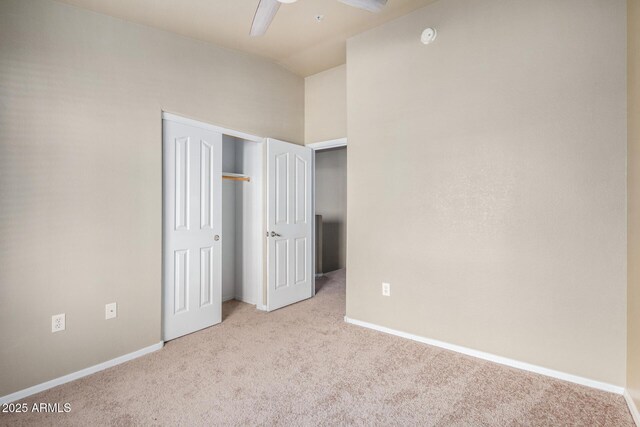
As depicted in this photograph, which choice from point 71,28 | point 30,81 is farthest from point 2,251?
point 71,28

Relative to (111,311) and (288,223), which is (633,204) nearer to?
(288,223)

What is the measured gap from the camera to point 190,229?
2.92 meters

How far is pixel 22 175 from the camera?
1.98 m

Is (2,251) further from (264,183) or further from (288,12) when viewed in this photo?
(288,12)

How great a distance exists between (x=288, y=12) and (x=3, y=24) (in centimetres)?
187

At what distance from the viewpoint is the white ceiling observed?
93.4 inches

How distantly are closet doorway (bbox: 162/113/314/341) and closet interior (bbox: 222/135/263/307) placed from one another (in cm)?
1

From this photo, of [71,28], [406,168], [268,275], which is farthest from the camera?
[268,275]

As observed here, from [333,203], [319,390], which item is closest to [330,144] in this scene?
[333,203]

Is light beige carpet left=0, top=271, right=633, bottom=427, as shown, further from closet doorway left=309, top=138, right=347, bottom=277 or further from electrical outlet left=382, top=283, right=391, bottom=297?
closet doorway left=309, top=138, right=347, bottom=277

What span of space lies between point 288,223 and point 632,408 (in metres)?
3.04

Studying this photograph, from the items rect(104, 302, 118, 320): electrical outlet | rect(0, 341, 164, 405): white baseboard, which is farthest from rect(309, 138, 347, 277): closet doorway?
rect(104, 302, 118, 320): electrical outlet

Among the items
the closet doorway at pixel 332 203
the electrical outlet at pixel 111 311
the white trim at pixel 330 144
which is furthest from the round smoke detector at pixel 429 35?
the electrical outlet at pixel 111 311

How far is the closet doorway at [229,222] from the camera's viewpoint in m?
2.81
